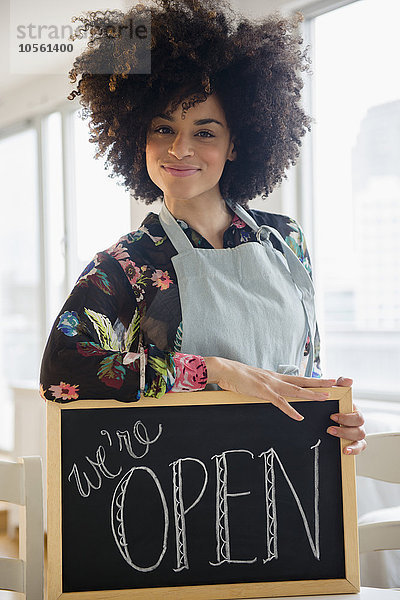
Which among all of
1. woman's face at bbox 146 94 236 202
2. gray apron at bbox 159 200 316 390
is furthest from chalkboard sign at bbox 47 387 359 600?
woman's face at bbox 146 94 236 202

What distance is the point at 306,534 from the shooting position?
947mm

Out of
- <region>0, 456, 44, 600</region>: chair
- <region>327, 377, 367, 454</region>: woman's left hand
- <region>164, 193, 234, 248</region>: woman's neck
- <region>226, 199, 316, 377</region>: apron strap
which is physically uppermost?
<region>164, 193, 234, 248</region>: woman's neck

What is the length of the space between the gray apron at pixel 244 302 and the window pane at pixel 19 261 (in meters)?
3.60

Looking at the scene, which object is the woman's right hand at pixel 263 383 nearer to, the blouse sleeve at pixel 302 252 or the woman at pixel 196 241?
the woman at pixel 196 241

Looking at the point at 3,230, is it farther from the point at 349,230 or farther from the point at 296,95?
the point at 296,95

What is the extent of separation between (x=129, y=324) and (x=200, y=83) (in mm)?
435

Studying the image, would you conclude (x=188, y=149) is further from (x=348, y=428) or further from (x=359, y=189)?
(x=359, y=189)

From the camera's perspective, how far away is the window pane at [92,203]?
3.96 m

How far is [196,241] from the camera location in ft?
3.80

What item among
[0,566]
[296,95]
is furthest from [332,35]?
[0,566]

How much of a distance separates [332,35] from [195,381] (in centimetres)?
213

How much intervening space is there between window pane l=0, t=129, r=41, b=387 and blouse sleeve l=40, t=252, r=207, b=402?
3679 millimetres

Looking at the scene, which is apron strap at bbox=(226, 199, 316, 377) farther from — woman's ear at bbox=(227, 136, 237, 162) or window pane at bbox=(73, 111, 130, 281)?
window pane at bbox=(73, 111, 130, 281)

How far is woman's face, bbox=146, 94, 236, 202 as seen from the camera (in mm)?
1134
